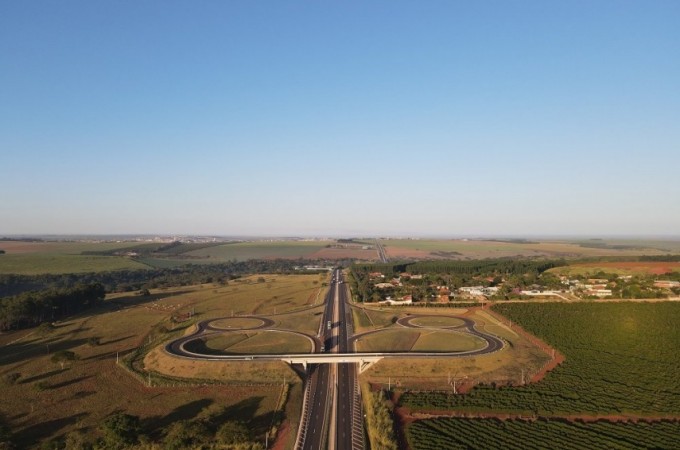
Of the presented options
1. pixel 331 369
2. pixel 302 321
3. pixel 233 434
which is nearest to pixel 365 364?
pixel 331 369

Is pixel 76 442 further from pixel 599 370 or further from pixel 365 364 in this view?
pixel 599 370

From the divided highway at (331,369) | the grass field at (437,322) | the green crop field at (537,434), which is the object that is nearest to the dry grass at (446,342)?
the divided highway at (331,369)

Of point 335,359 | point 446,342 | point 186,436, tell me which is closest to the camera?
point 186,436

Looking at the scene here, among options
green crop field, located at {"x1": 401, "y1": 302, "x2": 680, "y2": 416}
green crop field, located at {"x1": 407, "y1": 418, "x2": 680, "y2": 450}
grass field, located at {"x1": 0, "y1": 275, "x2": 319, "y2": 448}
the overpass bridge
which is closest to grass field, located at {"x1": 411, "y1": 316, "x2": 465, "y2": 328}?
green crop field, located at {"x1": 401, "y1": 302, "x2": 680, "y2": 416}

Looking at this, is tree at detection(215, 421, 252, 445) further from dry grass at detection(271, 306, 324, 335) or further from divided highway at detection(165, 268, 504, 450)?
dry grass at detection(271, 306, 324, 335)

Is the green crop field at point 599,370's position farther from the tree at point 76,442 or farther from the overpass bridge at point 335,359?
the tree at point 76,442

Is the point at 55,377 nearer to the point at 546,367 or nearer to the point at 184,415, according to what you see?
the point at 184,415

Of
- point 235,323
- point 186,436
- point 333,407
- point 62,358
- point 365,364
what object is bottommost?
point 333,407
